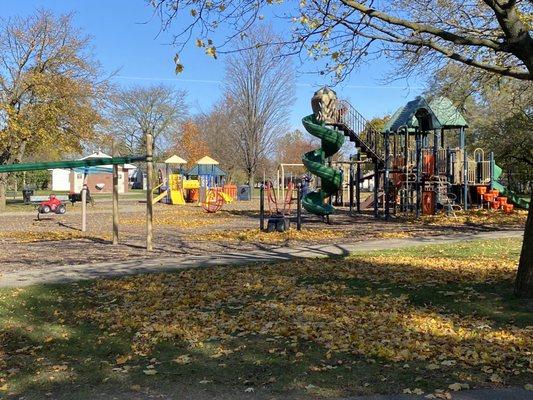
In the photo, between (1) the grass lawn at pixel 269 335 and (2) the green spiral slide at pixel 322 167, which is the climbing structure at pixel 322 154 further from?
(1) the grass lawn at pixel 269 335

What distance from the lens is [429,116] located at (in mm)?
24328

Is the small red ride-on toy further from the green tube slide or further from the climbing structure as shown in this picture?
the green tube slide

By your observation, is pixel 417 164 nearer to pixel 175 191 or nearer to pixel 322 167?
pixel 322 167

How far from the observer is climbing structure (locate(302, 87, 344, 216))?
70.2 feet

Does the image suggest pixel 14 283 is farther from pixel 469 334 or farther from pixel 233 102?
pixel 233 102

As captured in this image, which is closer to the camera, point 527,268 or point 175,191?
point 527,268

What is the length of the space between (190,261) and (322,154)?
37.3 ft

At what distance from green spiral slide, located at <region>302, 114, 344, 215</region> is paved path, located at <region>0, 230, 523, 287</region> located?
6563 mm

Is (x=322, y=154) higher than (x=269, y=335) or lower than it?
higher

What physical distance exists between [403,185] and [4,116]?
21.1 m

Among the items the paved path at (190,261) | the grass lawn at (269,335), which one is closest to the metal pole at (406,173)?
the paved path at (190,261)

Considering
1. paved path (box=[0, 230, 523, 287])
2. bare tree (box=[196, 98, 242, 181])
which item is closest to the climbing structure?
paved path (box=[0, 230, 523, 287])

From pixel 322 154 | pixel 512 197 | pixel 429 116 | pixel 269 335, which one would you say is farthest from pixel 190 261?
pixel 512 197

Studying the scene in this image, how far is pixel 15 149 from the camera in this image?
31234 millimetres
